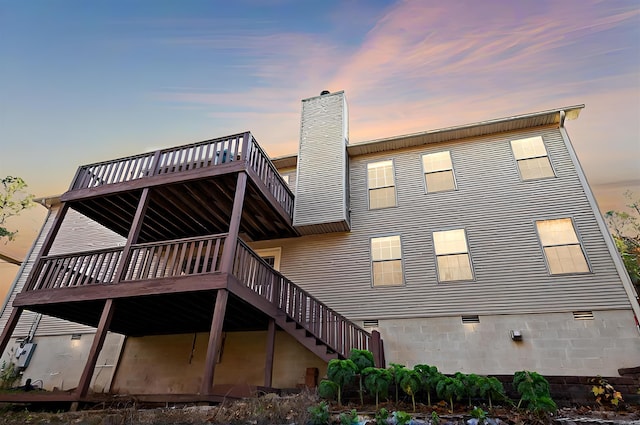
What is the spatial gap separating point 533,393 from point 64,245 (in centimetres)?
1738

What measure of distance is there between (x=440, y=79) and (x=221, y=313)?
37.6 feet

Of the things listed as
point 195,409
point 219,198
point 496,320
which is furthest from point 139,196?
point 496,320

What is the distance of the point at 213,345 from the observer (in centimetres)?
609

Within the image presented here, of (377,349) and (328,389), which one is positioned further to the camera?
(377,349)

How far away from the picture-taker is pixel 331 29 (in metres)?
12.3

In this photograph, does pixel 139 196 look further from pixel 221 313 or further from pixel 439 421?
pixel 439 421

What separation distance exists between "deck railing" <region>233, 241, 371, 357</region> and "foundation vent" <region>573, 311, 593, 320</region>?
16.6 ft

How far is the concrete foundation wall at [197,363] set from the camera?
945cm

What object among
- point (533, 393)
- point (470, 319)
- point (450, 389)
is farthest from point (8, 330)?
point (470, 319)

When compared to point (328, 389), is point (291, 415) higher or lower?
lower

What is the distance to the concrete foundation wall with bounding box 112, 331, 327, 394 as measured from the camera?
31.0ft

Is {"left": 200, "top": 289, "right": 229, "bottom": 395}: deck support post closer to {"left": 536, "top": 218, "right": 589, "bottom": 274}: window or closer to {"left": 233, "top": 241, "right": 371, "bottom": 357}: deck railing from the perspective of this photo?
{"left": 233, "top": 241, "right": 371, "bottom": 357}: deck railing

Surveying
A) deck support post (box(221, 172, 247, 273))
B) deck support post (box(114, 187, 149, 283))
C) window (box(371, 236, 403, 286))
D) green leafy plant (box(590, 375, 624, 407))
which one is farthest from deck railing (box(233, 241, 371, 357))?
A: green leafy plant (box(590, 375, 624, 407))

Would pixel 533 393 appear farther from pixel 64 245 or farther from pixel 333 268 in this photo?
pixel 64 245
